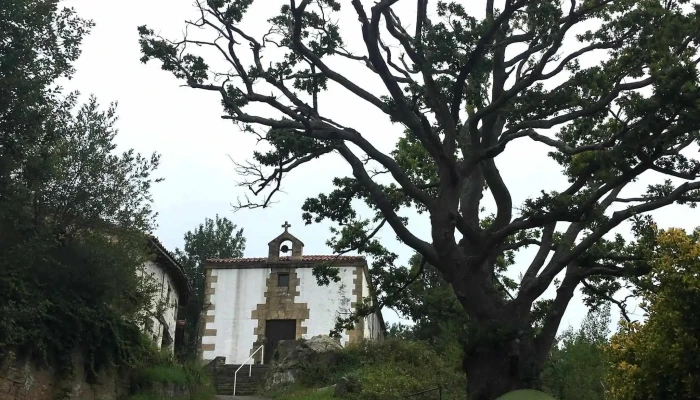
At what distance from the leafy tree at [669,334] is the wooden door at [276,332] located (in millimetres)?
20317

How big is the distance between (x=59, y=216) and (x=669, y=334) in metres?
10.4

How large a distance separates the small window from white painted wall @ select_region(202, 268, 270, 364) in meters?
0.55

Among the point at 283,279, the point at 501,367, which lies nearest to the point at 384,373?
the point at 501,367

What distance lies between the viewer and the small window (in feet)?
97.9

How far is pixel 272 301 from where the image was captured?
29.6m

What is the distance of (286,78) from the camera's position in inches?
548

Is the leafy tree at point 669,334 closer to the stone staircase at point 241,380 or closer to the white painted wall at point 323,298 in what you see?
the stone staircase at point 241,380

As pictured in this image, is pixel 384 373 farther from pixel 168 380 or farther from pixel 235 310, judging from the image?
pixel 235 310

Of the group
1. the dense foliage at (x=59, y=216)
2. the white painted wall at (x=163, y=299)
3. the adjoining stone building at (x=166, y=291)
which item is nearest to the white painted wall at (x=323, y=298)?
the adjoining stone building at (x=166, y=291)

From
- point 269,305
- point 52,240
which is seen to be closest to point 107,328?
point 52,240

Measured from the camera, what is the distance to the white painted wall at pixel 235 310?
29016mm

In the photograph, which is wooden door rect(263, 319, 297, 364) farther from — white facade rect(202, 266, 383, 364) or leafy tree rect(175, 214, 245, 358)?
leafy tree rect(175, 214, 245, 358)

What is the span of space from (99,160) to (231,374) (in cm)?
1241

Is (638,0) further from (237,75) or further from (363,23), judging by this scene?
(237,75)
